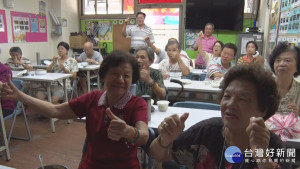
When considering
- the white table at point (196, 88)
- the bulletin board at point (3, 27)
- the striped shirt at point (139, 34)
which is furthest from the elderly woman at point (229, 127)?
the bulletin board at point (3, 27)

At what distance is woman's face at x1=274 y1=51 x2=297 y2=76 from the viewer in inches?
71.9

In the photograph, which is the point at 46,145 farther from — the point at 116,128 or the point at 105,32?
the point at 105,32

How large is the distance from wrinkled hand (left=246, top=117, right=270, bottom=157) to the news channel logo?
201 mm

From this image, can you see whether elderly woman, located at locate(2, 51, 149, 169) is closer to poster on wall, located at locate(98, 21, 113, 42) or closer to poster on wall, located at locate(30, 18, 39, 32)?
poster on wall, located at locate(30, 18, 39, 32)

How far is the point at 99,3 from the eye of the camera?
7008 millimetres

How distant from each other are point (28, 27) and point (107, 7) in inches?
88.0

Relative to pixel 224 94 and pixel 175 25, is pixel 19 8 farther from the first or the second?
pixel 224 94

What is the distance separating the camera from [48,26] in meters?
6.34

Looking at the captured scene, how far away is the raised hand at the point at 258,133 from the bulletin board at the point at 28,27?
568 cm

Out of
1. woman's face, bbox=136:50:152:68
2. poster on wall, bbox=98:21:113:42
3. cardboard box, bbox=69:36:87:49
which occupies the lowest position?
woman's face, bbox=136:50:152:68

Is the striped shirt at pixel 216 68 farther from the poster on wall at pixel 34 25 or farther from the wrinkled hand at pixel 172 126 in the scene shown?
the poster on wall at pixel 34 25

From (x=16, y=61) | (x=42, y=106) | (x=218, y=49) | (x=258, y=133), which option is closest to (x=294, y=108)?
(x=258, y=133)

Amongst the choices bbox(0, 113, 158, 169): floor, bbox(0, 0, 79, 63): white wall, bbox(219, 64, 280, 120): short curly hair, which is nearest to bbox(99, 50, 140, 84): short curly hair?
bbox(219, 64, 280, 120): short curly hair

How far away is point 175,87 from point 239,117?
1971mm
